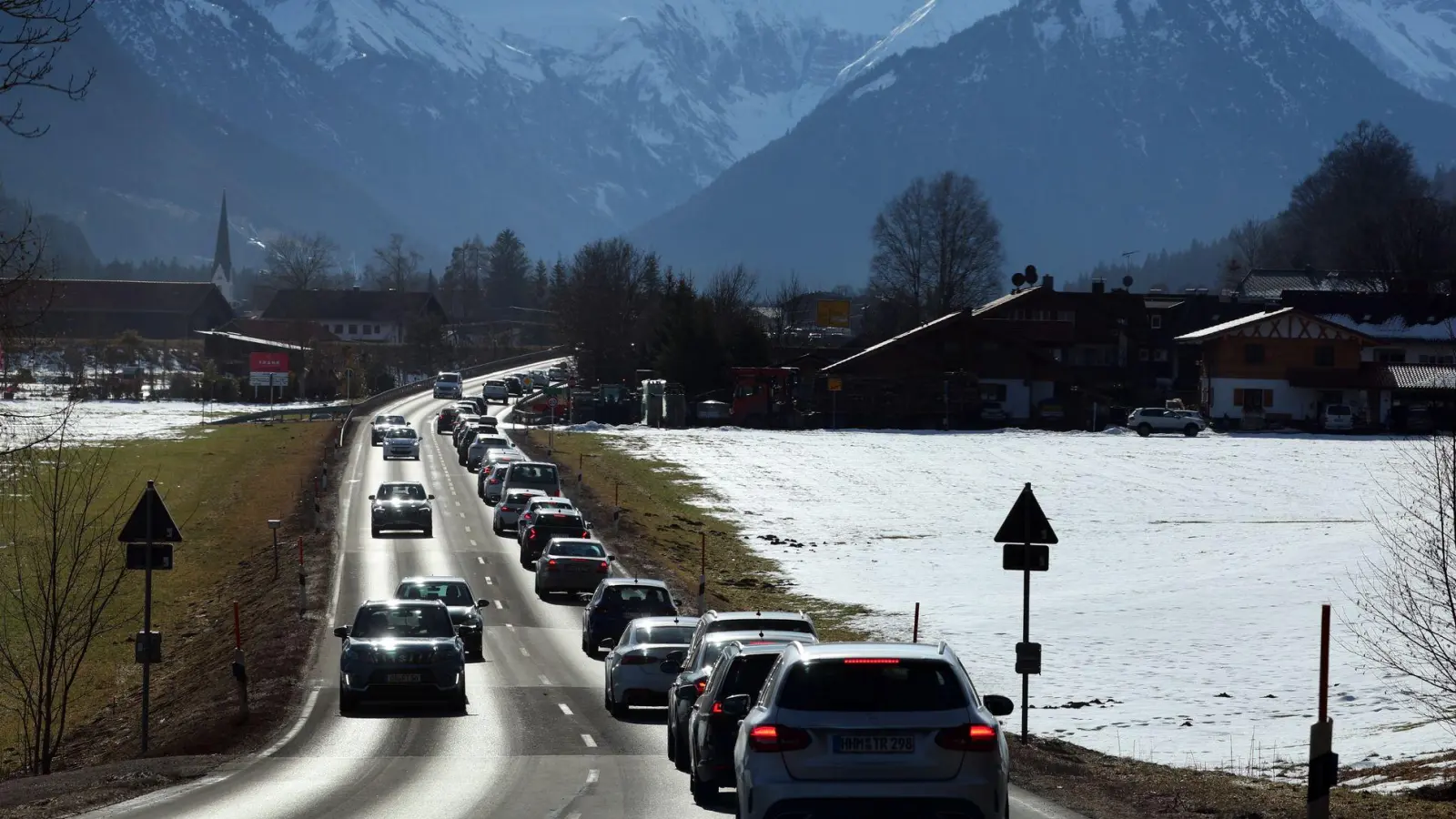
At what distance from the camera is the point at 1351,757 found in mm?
21438

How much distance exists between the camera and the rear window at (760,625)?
70.1ft

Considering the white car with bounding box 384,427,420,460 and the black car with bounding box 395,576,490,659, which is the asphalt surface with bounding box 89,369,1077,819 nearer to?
the black car with bounding box 395,576,490,659

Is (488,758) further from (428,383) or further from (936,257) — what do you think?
(936,257)

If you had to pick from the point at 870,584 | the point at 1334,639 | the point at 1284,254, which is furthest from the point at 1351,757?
the point at 1284,254

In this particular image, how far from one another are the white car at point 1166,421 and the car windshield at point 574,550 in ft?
199

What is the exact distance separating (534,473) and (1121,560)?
67.4 ft

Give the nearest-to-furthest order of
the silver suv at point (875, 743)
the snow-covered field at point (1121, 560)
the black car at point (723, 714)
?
the silver suv at point (875, 743)
the black car at point (723, 714)
the snow-covered field at point (1121, 560)

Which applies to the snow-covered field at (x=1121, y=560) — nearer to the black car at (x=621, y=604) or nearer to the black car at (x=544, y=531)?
the black car at (x=621, y=604)

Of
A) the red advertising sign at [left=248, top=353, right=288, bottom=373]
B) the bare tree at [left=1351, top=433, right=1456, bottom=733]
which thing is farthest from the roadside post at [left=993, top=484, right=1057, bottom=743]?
the red advertising sign at [left=248, top=353, right=288, bottom=373]

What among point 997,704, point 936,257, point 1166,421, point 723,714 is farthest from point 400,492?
point 936,257

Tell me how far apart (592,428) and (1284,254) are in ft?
388

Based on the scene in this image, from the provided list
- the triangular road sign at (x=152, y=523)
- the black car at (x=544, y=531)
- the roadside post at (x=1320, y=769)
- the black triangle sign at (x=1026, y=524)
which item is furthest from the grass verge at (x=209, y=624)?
the roadside post at (x=1320, y=769)

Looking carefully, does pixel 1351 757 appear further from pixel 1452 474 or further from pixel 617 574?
pixel 617 574

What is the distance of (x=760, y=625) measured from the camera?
21.7 m
